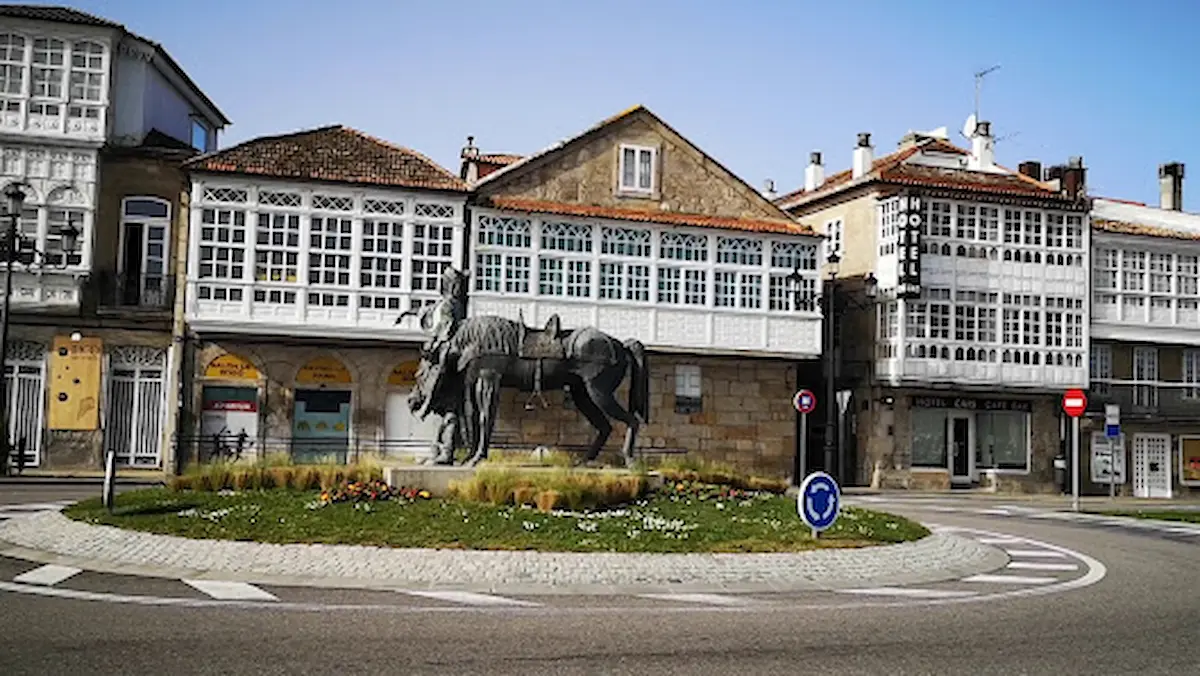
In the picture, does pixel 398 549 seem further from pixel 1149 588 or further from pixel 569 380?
pixel 1149 588

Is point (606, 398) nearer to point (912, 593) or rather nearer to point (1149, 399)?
point (912, 593)

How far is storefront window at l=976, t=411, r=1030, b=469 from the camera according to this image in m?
41.7

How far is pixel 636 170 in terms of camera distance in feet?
126

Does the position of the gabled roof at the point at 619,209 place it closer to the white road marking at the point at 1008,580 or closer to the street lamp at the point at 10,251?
the street lamp at the point at 10,251

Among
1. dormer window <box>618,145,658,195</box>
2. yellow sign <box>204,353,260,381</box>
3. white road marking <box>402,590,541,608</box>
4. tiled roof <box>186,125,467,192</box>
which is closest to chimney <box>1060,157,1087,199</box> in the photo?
dormer window <box>618,145,658,195</box>

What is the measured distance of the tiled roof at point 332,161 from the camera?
3425 centimetres

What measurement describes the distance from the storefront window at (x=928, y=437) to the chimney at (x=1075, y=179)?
9564mm

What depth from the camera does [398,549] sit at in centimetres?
1454

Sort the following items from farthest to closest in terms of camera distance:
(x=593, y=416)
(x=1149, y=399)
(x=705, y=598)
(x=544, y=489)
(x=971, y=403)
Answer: (x=1149, y=399) < (x=971, y=403) < (x=593, y=416) < (x=544, y=489) < (x=705, y=598)

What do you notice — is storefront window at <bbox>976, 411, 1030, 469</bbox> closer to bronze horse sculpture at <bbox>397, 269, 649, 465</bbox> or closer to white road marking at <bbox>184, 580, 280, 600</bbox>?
bronze horse sculpture at <bbox>397, 269, 649, 465</bbox>

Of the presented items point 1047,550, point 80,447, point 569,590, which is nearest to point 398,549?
point 569,590

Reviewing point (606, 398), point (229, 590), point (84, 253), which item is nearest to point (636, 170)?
point (84, 253)

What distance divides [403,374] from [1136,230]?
2758 cm

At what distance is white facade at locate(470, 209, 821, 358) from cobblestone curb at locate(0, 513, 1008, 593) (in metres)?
21.3
